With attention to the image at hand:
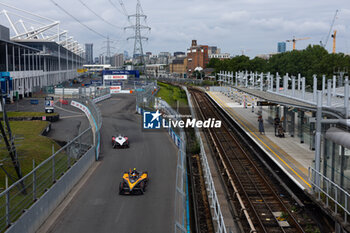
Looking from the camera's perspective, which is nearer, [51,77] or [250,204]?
[250,204]

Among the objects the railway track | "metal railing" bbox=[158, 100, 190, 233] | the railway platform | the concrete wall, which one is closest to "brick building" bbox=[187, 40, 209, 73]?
Answer: the railway platform

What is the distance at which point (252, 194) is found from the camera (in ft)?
50.8

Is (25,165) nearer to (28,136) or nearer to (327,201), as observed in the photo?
(28,136)

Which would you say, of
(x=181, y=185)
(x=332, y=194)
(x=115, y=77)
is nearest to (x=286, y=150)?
(x=332, y=194)

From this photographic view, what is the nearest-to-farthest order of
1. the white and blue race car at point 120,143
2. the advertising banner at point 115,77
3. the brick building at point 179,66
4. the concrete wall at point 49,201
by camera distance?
the concrete wall at point 49,201, the white and blue race car at point 120,143, the advertising banner at point 115,77, the brick building at point 179,66

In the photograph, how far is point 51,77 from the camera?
82062 millimetres

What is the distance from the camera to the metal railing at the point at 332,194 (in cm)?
984

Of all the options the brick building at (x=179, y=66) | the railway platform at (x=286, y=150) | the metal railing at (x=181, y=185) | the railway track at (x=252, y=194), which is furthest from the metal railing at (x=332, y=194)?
the brick building at (x=179, y=66)

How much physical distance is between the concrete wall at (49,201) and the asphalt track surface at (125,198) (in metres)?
0.42

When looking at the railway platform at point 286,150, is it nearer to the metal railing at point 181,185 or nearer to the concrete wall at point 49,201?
the metal railing at point 181,185

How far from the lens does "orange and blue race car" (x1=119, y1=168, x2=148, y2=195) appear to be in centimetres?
1347

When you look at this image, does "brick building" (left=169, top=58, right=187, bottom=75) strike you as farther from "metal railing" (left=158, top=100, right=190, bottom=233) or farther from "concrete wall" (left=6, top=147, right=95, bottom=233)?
"concrete wall" (left=6, top=147, right=95, bottom=233)

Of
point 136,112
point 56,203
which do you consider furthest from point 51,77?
point 56,203

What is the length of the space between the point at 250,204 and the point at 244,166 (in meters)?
6.13
